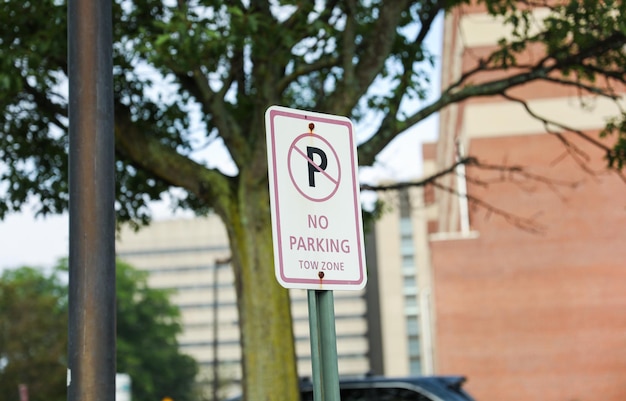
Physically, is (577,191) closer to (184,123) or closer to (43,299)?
(43,299)

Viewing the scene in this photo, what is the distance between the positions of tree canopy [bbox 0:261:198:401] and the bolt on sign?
4995 centimetres

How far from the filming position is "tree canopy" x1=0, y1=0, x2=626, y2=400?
10016 millimetres

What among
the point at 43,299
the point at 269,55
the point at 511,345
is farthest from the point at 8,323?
the point at 269,55

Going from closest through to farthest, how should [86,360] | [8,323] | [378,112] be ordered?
[86,360]
[378,112]
[8,323]

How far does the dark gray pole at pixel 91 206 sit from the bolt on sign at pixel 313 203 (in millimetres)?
1058

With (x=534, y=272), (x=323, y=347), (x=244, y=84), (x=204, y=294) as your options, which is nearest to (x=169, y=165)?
(x=244, y=84)

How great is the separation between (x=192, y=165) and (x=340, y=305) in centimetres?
13799

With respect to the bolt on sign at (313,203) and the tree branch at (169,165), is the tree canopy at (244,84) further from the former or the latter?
the bolt on sign at (313,203)

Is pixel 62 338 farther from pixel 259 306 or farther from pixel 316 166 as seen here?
pixel 316 166

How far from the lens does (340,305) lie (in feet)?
486

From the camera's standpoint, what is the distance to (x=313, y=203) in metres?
3.75

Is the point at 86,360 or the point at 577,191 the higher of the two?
the point at 577,191

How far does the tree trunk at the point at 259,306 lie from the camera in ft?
33.4

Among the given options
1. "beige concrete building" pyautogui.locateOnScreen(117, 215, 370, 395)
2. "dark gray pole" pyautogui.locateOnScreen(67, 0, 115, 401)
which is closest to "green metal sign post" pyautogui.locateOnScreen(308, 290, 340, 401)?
"dark gray pole" pyautogui.locateOnScreen(67, 0, 115, 401)
